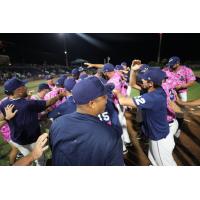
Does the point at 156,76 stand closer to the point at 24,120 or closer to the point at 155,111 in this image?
the point at 155,111

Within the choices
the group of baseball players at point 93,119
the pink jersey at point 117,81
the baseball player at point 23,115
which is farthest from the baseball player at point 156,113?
the pink jersey at point 117,81

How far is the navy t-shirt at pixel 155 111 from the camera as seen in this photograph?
2.69 meters

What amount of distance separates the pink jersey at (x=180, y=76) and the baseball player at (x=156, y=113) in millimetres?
2216

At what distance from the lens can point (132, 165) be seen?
3.66m

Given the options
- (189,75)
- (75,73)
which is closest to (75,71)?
(75,73)

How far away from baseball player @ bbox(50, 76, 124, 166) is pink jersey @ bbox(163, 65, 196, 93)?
3484 millimetres

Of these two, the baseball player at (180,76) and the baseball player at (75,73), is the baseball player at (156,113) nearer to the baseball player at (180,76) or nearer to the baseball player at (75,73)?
the baseball player at (180,76)

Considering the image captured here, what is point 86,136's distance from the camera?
67.6 inches

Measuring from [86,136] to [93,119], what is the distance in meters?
0.14

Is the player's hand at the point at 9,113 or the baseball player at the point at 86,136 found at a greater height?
the baseball player at the point at 86,136
